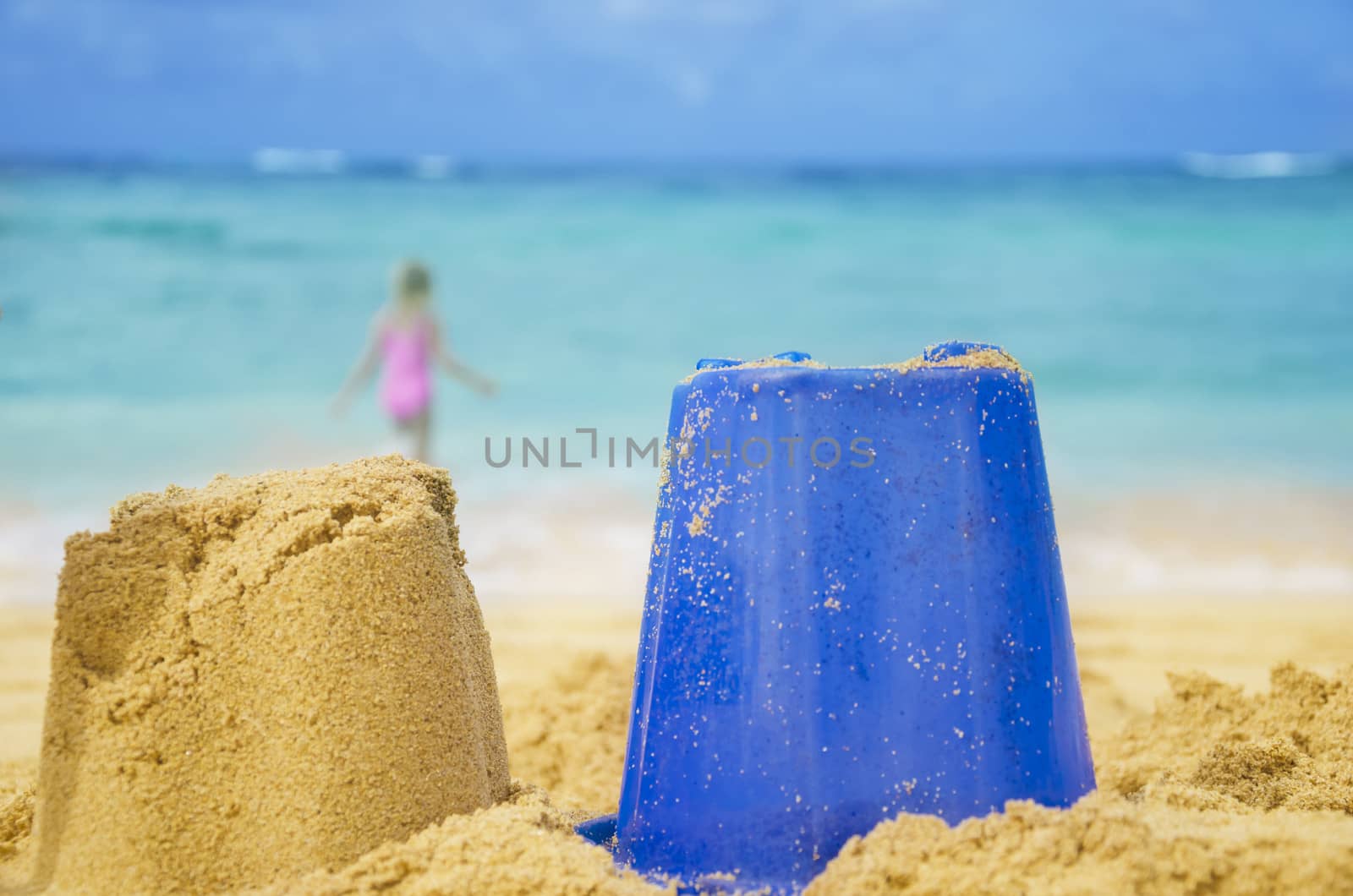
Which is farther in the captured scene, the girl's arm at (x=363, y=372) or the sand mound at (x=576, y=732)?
the girl's arm at (x=363, y=372)

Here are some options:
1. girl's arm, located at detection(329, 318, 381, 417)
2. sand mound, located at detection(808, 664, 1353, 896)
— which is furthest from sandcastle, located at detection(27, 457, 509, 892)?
girl's arm, located at detection(329, 318, 381, 417)

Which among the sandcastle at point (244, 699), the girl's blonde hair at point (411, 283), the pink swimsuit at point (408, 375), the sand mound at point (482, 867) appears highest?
the girl's blonde hair at point (411, 283)

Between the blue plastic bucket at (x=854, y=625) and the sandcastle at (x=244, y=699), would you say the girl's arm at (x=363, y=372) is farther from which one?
the blue plastic bucket at (x=854, y=625)

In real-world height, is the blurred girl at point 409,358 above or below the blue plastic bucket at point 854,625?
above

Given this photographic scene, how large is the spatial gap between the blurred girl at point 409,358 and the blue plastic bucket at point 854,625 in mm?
5239

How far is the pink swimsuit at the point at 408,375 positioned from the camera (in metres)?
6.80

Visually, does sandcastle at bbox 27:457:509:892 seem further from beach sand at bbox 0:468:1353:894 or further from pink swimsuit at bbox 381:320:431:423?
pink swimsuit at bbox 381:320:431:423

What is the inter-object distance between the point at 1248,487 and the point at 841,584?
5.99m

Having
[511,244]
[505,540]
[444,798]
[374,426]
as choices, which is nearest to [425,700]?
[444,798]

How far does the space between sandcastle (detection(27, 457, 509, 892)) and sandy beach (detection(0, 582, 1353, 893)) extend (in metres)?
0.08

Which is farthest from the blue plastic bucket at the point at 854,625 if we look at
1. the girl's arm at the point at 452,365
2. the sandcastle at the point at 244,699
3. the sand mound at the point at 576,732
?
the girl's arm at the point at 452,365

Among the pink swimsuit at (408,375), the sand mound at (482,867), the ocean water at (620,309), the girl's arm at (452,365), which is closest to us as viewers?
the sand mound at (482,867)

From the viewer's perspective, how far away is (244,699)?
1.56 m

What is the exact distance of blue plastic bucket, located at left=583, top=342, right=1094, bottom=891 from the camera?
60.6 inches
